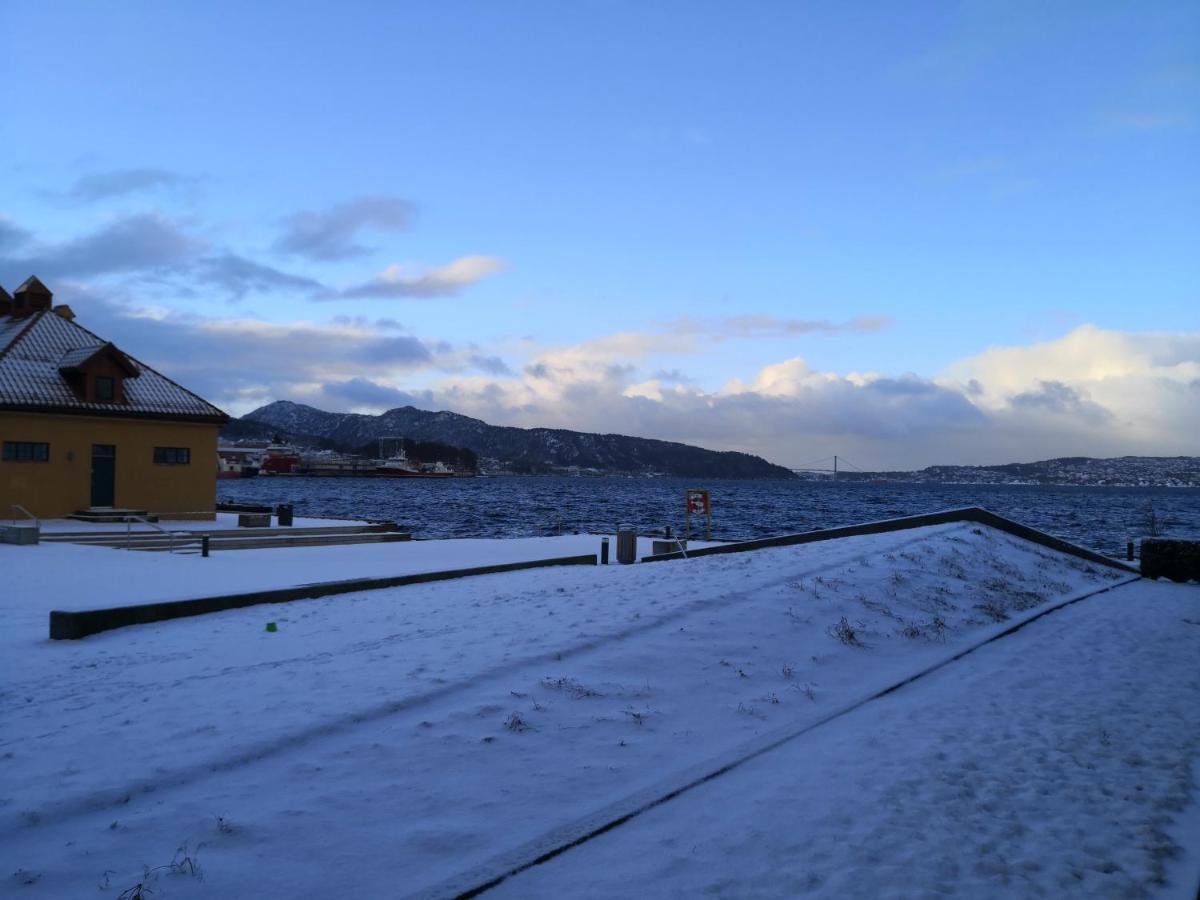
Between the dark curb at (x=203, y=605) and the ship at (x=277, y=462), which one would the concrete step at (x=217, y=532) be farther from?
the ship at (x=277, y=462)

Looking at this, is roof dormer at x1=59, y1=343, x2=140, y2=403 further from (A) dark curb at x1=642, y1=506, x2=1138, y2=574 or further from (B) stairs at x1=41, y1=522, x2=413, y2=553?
(A) dark curb at x1=642, y1=506, x2=1138, y2=574

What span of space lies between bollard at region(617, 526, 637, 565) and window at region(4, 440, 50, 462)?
1885 centimetres

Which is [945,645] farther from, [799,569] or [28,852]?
[28,852]

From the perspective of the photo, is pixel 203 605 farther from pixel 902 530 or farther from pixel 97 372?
pixel 97 372

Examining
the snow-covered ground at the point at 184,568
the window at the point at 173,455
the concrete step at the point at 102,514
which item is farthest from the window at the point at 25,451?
the snow-covered ground at the point at 184,568

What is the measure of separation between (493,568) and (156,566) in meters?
7.60

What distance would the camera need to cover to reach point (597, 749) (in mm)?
7309

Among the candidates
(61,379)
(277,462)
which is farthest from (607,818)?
(277,462)

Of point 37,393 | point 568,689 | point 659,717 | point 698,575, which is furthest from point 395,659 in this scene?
point 37,393

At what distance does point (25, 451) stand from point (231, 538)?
311 inches

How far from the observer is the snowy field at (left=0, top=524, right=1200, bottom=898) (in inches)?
211

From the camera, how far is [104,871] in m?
5.07

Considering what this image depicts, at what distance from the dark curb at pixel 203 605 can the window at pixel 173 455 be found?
1896 cm

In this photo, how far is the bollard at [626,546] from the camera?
22719mm
